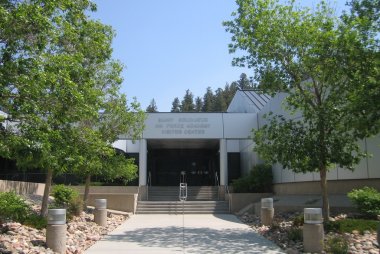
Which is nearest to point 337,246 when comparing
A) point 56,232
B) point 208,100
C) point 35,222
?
point 56,232

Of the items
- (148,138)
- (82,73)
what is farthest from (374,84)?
(148,138)

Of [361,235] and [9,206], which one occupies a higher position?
[9,206]

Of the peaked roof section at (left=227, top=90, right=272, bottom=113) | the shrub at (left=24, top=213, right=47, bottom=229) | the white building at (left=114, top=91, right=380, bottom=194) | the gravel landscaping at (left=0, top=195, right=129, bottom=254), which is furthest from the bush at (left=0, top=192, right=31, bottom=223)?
the peaked roof section at (left=227, top=90, right=272, bottom=113)

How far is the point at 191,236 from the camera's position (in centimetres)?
1438

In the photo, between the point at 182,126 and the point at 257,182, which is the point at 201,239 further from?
the point at 182,126

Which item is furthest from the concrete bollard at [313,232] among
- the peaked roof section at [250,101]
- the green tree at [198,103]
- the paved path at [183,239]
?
the green tree at [198,103]

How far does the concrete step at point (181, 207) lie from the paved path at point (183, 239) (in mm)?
5038

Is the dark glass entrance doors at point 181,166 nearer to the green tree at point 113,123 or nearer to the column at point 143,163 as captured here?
the column at point 143,163

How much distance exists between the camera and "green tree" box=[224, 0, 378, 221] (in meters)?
13.7

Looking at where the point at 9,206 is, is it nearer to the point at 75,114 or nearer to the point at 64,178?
the point at 75,114

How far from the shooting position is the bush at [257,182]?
1037 inches

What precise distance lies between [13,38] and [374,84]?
752 cm

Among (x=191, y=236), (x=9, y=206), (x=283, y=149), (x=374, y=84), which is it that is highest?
(x=374, y=84)

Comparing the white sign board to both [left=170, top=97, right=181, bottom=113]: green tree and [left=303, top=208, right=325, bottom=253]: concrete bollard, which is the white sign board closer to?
[left=303, top=208, right=325, bottom=253]: concrete bollard
